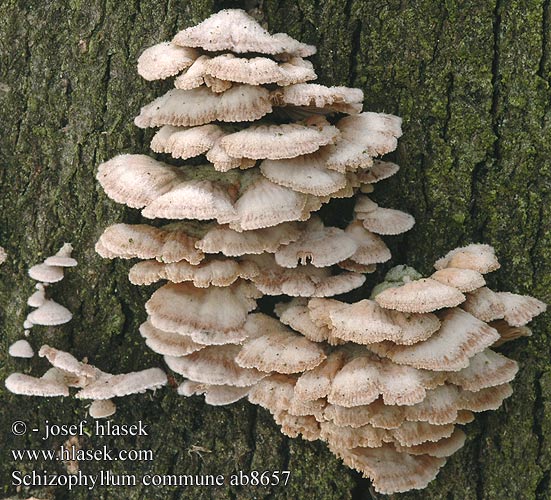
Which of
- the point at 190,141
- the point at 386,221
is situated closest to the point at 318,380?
the point at 386,221

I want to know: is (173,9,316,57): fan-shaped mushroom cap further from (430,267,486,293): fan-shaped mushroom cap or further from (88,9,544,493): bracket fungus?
(430,267,486,293): fan-shaped mushroom cap

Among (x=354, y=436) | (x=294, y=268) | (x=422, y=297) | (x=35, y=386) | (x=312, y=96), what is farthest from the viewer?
(x=35, y=386)

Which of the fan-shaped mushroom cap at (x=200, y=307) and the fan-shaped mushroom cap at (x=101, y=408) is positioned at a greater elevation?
the fan-shaped mushroom cap at (x=200, y=307)

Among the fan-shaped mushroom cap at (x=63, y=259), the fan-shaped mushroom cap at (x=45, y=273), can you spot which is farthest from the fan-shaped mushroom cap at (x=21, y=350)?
the fan-shaped mushroom cap at (x=63, y=259)

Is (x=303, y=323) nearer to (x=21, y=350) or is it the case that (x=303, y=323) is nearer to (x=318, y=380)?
(x=318, y=380)

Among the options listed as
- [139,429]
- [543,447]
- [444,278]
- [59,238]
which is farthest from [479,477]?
[59,238]

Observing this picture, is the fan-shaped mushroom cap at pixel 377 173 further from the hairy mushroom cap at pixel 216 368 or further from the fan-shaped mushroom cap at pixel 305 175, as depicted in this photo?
the hairy mushroom cap at pixel 216 368

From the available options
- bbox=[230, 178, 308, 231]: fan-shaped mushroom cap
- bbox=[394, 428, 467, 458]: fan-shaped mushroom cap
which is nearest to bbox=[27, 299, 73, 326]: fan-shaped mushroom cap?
bbox=[230, 178, 308, 231]: fan-shaped mushroom cap
